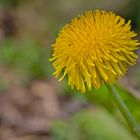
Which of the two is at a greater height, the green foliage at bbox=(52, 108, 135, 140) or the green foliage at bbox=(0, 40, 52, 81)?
the green foliage at bbox=(0, 40, 52, 81)

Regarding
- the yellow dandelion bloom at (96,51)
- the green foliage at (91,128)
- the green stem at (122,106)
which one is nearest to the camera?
the yellow dandelion bloom at (96,51)

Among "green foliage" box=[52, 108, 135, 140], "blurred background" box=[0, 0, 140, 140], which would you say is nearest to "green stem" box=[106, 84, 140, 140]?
"blurred background" box=[0, 0, 140, 140]

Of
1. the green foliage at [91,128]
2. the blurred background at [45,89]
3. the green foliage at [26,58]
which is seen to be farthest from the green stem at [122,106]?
the green foliage at [26,58]

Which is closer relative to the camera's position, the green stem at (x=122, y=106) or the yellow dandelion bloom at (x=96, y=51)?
the yellow dandelion bloom at (x=96, y=51)

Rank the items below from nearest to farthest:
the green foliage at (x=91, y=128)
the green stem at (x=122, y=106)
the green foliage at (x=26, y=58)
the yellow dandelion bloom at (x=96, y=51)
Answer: the yellow dandelion bloom at (x=96, y=51) → the green stem at (x=122, y=106) → the green foliage at (x=91, y=128) → the green foliage at (x=26, y=58)

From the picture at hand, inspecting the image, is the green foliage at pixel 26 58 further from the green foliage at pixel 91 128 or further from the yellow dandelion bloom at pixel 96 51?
the yellow dandelion bloom at pixel 96 51

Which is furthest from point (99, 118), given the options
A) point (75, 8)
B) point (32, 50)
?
point (75, 8)

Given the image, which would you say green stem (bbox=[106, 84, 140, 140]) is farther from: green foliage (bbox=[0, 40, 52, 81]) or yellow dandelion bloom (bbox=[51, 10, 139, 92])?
green foliage (bbox=[0, 40, 52, 81])

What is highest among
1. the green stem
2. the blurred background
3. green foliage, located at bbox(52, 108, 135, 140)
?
the blurred background

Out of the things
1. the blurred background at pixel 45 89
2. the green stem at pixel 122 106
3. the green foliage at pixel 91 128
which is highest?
the blurred background at pixel 45 89

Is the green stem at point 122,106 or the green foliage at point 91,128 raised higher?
the green foliage at point 91,128
